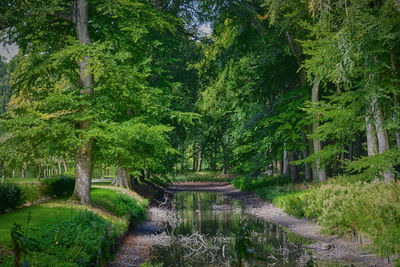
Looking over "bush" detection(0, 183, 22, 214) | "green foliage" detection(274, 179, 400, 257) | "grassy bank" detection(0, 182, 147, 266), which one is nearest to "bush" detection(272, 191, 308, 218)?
"green foliage" detection(274, 179, 400, 257)

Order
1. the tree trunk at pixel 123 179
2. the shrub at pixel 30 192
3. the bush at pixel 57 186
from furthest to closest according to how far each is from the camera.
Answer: the tree trunk at pixel 123 179 < the bush at pixel 57 186 < the shrub at pixel 30 192

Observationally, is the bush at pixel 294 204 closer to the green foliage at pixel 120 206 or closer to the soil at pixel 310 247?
the soil at pixel 310 247

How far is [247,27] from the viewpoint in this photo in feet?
67.9

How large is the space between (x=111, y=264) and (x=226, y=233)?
5523 mm

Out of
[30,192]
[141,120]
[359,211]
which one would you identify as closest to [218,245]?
[359,211]

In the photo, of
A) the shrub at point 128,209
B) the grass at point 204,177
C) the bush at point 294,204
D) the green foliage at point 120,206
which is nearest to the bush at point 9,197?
the green foliage at point 120,206

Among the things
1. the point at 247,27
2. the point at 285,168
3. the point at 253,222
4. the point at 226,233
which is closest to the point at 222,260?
the point at 226,233

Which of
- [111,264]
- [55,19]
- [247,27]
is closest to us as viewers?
[111,264]

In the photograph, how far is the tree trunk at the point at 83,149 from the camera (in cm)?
1410

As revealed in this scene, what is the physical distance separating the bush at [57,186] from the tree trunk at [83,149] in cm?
288

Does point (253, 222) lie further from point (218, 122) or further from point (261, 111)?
point (218, 122)

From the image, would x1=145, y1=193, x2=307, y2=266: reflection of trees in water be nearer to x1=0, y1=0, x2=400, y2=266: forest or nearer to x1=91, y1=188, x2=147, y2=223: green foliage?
x1=0, y1=0, x2=400, y2=266: forest

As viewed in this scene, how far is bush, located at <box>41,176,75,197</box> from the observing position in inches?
645

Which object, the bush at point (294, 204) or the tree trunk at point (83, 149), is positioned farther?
the bush at point (294, 204)
